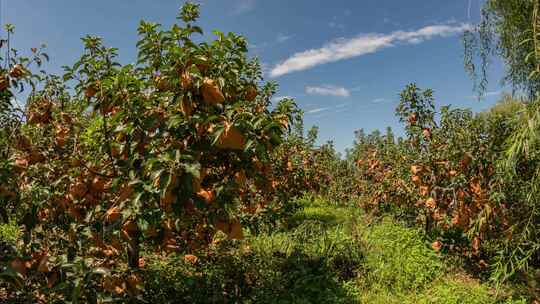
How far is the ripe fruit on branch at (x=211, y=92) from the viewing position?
2.05 meters

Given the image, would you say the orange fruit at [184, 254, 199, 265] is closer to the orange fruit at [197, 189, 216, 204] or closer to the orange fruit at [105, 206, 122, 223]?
the orange fruit at [105, 206, 122, 223]

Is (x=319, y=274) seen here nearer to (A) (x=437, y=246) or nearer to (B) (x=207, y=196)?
(A) (x=437, y=246)

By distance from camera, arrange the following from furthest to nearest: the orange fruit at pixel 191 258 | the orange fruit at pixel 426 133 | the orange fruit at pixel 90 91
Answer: the orange fruit at pixel 426 133
the orange fruit at pixel 191 258
the orange fruit at pixel 90 91

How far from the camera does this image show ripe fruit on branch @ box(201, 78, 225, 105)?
6.73 ft

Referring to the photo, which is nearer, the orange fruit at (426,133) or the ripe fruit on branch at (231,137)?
the ripe fruit on branch at (231,137)

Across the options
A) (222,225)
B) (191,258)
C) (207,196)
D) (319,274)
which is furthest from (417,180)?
(207,196)

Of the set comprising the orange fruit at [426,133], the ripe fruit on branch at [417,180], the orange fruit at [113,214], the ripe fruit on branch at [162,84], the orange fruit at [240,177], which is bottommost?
the ripe fruit on branch at [417,180]

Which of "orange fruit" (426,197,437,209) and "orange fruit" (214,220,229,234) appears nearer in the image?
"orange fruit" (214,220,229,234)

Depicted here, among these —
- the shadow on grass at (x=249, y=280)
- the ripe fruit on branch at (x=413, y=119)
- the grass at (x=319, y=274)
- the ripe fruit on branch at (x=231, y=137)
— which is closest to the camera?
the ripe fruit on branch at (x=231, y=137)

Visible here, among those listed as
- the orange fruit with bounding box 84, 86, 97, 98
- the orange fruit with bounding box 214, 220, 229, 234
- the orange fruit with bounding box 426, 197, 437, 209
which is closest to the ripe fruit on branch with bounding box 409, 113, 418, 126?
the orange fruit with bounding box 426, 197, 437, 209

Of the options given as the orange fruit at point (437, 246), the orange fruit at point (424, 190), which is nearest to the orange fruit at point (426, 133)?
the orange fruit at point (424, 190)

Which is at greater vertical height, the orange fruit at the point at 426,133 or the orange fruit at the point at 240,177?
the orange fruit at the point at 426,133

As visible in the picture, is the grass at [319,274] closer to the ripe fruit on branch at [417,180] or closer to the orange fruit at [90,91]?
the ripe fruit on branch at [417,180]

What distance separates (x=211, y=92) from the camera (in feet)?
6.78
